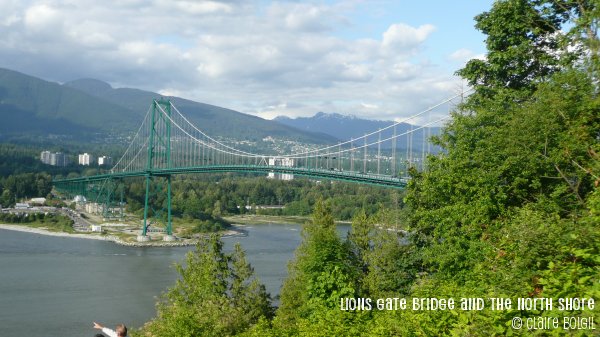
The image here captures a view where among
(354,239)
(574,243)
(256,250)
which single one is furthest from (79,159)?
(574,243)

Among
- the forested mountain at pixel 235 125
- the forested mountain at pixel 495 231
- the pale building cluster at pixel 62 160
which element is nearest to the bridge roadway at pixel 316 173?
the forested mountain at pixel 495 231

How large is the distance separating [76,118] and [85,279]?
6091 inches

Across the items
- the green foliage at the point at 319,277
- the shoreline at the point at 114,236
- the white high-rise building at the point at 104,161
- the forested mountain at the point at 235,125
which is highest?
the forested mountain at the point at 235,125

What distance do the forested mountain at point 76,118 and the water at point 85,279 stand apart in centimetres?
11282

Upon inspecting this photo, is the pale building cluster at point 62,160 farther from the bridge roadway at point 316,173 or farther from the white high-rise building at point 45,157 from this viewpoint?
the bridge roadway at point 316,173

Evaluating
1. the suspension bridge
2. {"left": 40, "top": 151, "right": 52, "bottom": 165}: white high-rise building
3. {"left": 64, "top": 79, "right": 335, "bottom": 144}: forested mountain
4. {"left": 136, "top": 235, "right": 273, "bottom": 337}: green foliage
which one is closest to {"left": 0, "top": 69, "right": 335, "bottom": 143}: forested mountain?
{"left": 64, "top": 79, "right": 335, "bottom": 144}: forested mountain

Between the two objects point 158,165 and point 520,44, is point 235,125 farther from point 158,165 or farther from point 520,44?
point 520,44

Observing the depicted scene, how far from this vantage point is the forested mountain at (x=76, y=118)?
148 meters

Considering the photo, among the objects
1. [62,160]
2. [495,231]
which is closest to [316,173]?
[495,231]

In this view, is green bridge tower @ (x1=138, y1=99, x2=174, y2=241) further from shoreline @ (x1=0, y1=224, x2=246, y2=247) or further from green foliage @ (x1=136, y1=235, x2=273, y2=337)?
green foliage @ (x1=136, y1=235, x2=273, y2=337)

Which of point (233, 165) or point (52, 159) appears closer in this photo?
point (233, 165)

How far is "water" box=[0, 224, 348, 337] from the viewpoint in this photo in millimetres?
13375

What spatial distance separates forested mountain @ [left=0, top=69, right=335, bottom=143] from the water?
11282 centimetres

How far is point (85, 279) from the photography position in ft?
61.3
